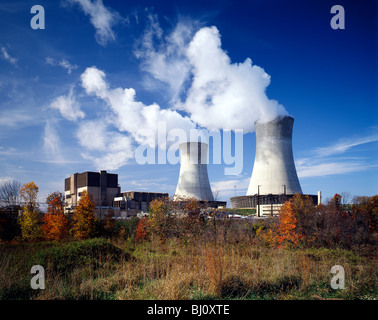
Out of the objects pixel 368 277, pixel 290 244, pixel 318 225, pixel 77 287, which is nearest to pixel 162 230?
pixel 290 244

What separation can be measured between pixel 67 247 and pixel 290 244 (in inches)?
253

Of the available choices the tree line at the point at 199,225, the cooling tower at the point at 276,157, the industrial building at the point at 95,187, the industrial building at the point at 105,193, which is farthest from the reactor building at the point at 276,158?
the industrial building at the point at 95,187

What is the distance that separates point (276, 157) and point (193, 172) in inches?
264

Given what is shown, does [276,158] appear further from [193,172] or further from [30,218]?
[30,218]

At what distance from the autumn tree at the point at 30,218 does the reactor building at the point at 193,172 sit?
11.4 meters

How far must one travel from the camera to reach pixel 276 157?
1916 cm

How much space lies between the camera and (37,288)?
4188mm

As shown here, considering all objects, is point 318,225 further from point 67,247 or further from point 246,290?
point 67,247

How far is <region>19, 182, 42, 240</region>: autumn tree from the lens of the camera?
12242 mm

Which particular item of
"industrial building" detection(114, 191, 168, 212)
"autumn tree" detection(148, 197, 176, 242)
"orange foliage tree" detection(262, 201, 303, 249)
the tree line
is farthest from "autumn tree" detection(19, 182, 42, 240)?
"industrial building" detection(114, 191, 168, 212)

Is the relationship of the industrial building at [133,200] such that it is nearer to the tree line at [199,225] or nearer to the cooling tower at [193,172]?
the cooling tower at [193,172]

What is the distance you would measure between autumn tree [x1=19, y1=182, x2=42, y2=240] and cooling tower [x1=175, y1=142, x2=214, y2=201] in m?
11.4

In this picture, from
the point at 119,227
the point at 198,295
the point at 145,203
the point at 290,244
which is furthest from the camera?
the point at 145,203

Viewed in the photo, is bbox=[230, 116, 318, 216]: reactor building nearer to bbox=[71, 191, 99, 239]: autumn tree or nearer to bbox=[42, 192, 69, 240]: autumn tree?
bbox=[71, 191, 99, 239]: autumn tree
